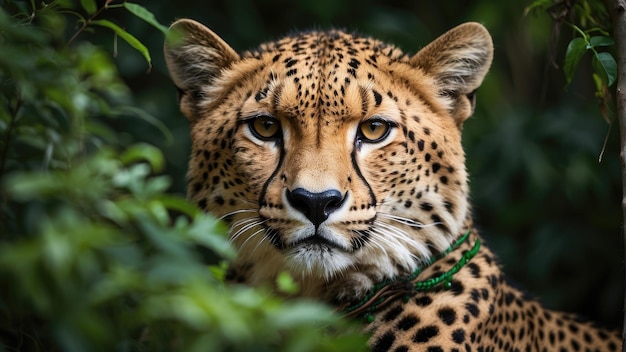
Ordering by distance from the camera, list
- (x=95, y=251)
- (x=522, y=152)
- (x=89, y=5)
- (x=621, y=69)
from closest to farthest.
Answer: (x=95, y=251)
(x=89, y=5)
(x=621, y=69)
(x=522, y=152)

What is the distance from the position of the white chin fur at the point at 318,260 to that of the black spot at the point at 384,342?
34 cm

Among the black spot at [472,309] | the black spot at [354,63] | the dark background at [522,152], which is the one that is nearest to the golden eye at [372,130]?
the black spot at [354,63]

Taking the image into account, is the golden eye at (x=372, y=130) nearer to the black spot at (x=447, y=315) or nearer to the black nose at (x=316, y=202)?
the black nose at (x=316, y=202)

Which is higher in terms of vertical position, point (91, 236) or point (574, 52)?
point (574, 52)

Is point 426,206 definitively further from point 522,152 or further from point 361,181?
point 522,152

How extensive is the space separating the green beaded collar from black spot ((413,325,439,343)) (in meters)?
0.17

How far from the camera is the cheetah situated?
3.27 m

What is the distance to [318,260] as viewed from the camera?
3.25 metres

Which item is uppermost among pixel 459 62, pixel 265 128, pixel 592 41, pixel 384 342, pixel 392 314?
pixel 592 41

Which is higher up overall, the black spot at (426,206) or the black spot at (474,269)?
the black spot at (426,206)

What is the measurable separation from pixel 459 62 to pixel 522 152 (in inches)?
121

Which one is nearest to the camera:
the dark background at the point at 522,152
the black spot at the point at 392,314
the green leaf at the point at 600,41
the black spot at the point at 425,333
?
the green leaf at the point at 600,41

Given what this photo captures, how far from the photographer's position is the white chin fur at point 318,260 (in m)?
3.24

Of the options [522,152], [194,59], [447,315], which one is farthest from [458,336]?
[522,152]
